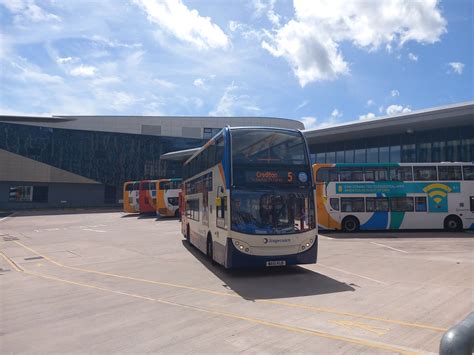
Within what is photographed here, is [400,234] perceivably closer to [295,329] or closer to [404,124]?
[404,124]

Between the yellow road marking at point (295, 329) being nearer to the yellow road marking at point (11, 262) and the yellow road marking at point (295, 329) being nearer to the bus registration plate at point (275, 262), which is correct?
the bus registration plate at point (275, 262)

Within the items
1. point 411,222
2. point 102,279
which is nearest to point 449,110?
point 411,222

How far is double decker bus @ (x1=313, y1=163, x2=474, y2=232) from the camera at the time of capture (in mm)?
21203

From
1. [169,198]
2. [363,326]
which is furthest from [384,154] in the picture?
[363,326]

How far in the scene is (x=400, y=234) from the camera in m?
21.1

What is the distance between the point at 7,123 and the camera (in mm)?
53125

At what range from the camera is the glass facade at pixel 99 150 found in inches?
2128

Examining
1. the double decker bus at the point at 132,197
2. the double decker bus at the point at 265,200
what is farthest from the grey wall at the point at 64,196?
the double decker bus at the point at 265,200

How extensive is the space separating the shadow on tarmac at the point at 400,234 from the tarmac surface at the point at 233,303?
4.35 meters

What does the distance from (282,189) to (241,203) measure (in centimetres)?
114

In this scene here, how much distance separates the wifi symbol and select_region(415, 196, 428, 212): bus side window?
1.44ft

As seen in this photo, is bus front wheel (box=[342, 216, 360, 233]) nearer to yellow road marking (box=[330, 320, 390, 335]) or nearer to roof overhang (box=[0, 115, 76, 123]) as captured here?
yellow road marking (box=[330, 320, 390, 335])

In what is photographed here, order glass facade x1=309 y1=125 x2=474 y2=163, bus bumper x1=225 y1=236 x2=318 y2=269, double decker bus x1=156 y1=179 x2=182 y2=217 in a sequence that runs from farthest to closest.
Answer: double decker bus x1=156 y1=179 x2=182 y2=217
glass facade x1=309 y1=125 x2=474 y2=163
bus bumper x1=225 y1=236 x2=318 y2=269

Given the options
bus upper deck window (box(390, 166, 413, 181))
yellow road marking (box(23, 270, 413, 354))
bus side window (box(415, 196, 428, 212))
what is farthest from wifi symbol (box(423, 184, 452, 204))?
yellow road marking (box(23, 270, 413, 354))
